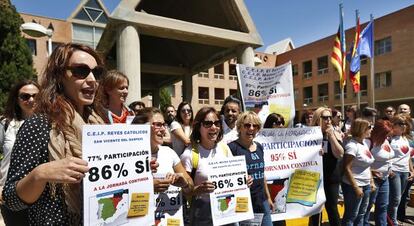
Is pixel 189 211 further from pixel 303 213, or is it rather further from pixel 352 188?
pixel 352 188

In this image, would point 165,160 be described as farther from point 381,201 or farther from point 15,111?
point 381,201

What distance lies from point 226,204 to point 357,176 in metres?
2.38

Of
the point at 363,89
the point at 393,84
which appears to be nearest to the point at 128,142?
the point at 393,84

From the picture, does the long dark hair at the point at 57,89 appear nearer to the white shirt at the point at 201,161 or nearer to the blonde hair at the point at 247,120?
the white shirt at the point at 201,161

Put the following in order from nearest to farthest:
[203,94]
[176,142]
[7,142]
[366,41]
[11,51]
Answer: [7,142], [176,142], [11,51], [366,41], [203,94]

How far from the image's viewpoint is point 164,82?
1778 cm

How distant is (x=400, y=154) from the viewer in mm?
5809

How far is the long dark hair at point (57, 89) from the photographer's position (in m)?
1.71

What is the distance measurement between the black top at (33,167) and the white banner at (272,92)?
14.4 feet

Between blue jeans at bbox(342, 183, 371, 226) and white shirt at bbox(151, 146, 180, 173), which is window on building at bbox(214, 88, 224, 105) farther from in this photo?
white shirt at bbox(151, 146, 180, 173)

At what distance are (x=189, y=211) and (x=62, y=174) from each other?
2076 millimetres

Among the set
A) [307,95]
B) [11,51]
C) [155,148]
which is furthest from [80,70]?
[307,95]

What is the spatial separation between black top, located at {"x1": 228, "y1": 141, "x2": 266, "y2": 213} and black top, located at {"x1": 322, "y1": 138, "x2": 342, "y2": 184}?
157 cm

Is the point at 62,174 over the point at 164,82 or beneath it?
beneath
